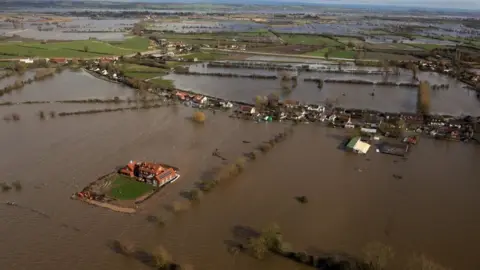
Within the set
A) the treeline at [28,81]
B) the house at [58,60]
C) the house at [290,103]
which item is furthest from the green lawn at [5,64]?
the house at [290,103]

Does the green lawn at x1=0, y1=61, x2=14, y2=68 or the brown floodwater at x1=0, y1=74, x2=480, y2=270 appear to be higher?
the green lawn at x1=0, y1=61, x2=14, y2=68

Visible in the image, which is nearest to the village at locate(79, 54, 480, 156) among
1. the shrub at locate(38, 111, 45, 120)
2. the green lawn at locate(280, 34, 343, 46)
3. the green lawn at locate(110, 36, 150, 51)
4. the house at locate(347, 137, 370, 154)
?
the house at locate(347, 137, 370, 154)

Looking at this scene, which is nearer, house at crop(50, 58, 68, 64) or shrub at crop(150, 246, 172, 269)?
shrub at crop(150, 246, 172, 269)

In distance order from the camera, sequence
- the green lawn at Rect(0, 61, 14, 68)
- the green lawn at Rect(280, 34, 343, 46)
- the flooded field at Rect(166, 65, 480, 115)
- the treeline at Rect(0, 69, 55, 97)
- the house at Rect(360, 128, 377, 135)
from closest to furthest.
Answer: the house at Rect(360, 128, 377, 135) → the flooded field at Rect(166, 65, 480, 115) → the treeline at Rect(0, 69, 55, 97) → the green lawn at Rect(0, 61, 14, 68) → the green lawn at Rect(280, 34, 343, 46)

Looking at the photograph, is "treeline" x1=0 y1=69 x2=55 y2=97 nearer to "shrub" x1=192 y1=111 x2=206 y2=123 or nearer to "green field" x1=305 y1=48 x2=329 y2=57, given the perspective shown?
"shrub" x1=192 y1=111 x2=206 y2=123

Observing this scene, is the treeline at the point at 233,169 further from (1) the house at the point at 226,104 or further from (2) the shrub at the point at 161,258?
(1) the house at the point at 226,104
